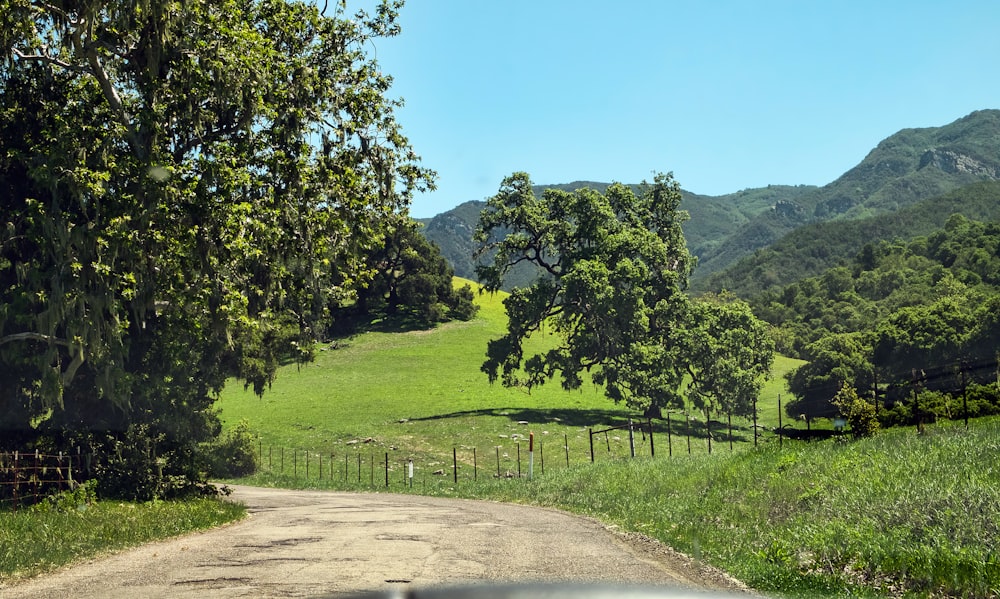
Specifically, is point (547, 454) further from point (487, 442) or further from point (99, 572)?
point (99, 572)

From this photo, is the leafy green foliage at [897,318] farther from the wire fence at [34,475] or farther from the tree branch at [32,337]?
the tree branch at [32,337]

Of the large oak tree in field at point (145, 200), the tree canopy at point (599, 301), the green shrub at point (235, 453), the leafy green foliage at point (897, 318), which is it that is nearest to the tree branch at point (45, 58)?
the large oak tree in field at point (145, 200)

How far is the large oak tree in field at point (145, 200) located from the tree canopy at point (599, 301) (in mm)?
40812

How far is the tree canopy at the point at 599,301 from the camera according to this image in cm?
6575

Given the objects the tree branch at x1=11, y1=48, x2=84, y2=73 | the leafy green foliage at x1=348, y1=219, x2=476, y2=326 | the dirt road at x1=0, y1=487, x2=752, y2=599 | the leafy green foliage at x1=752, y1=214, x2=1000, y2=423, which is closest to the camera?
the dirt road at x1=0, y1=487, x2=752, y2=599

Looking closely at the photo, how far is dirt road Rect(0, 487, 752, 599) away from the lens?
11070 mm

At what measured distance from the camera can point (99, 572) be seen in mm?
13602

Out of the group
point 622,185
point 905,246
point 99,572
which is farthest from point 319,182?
point 905,246

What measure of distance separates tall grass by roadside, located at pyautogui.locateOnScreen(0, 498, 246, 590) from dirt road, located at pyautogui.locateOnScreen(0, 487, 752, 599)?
56 cm

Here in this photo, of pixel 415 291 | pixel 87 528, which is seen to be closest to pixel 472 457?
pixel 87 528

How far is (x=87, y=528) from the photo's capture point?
57.6 ft

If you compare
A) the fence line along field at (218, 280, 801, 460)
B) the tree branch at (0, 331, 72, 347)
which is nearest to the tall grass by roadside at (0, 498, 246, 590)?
the tree branch at (0, 331, 72, 347)

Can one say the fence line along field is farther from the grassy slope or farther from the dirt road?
the dirt road

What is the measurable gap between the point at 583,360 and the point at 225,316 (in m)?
54.3
